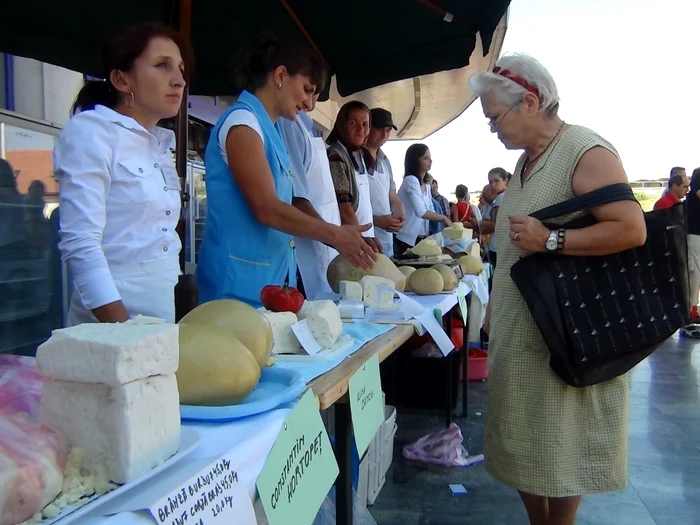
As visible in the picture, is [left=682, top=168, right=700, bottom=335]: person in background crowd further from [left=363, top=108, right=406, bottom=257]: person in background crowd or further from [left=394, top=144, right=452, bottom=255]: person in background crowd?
[left=363, top=108, right=406, bottom=257]: person in background crowd

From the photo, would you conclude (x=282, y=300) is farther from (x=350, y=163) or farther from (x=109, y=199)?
(x=350, y=163)

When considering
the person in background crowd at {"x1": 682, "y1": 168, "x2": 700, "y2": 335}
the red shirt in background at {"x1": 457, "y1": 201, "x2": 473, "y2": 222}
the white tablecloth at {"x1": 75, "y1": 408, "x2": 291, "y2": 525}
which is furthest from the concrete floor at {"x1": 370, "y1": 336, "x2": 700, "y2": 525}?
the person in background crowd at {"x1": 682, "y1": 168, "x2": 700, "y2": 335}

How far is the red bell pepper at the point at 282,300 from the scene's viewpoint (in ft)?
4.76

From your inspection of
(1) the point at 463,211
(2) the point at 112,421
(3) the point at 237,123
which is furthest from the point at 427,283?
(1) the point at 463,211

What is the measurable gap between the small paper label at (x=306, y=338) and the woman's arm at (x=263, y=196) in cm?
48

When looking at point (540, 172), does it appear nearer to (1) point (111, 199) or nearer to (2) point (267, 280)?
(2) point (267, 280)

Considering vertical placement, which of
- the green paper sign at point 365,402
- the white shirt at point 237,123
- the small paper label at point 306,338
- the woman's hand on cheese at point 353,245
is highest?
the white shirt at point 237,123

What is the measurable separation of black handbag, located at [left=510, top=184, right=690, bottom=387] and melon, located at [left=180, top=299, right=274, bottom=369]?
0.85 meters

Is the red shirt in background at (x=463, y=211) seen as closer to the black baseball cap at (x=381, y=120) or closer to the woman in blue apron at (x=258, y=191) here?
the black baseball cap at (x=381, y=120)

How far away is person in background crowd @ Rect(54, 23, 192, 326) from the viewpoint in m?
1.28

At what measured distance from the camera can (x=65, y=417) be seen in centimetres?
65

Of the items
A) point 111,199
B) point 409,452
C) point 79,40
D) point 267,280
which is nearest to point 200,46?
point 79,40

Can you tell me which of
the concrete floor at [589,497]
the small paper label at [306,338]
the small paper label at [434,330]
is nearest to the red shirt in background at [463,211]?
the concrete floor at [589,497]

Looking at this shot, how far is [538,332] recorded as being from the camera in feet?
5.55
